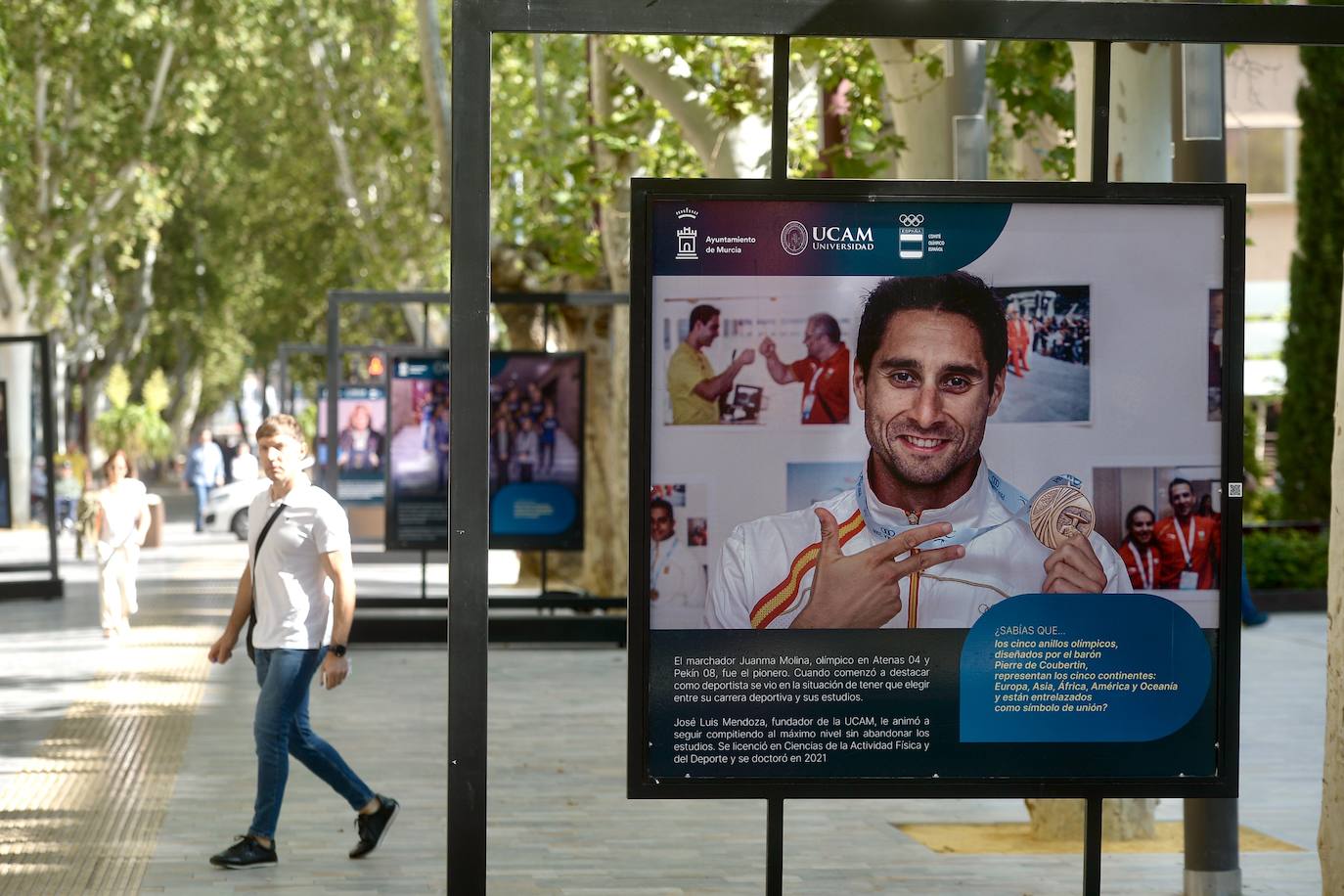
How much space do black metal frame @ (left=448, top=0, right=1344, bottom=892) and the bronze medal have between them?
823 mm

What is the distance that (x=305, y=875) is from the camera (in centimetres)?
739

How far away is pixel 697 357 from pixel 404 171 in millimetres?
34605

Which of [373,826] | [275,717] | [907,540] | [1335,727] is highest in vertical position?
[907,540]

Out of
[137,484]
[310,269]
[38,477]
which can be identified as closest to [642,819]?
[137,484]

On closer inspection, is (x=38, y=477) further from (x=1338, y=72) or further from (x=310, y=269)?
(x=1338, y=72)

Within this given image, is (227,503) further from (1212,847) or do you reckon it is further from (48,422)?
(1212,847)

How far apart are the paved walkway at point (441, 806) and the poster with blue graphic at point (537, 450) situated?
131cm

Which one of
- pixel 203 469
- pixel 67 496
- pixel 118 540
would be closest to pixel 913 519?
pixel 118 540

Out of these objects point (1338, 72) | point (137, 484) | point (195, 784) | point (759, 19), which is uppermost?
point (1338, 72)

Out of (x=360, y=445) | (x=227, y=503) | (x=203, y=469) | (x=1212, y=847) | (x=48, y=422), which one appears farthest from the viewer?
(x=203, y=469)

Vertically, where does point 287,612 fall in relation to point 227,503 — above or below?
above

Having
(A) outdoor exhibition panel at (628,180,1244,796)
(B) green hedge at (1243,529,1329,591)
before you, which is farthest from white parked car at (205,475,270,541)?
(A) outdoor exhibition panel at (628,180,1244,796)

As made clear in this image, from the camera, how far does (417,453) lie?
16156 millimetres

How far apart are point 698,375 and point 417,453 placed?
37.3 feet
